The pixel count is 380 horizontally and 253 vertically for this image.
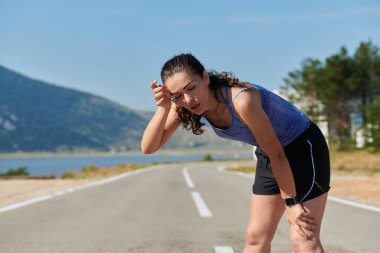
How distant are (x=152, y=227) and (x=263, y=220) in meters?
5.07

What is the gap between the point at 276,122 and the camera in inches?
133

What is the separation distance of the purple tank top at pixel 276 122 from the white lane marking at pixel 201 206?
678 centimetres

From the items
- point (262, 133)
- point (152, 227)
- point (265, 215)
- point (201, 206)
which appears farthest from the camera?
point (201, 206)

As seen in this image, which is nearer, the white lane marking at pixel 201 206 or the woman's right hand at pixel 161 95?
the woman's right hand at pixel 161 95

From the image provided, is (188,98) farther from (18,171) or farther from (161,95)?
(18,171)

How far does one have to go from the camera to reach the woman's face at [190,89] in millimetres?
3203

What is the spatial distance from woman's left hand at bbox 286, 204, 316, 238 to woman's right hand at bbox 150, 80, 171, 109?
910 mm

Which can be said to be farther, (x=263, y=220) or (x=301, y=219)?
Result: (x=263, y=220)

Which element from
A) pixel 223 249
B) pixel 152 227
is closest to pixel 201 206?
pixel 152 227

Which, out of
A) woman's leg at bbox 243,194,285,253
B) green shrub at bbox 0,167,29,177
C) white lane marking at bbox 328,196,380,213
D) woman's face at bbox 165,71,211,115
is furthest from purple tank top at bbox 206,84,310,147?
green shrub at bbox 0,167,29,177

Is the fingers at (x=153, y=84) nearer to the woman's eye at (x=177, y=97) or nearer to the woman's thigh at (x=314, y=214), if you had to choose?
the woman's eye at (x=177, y=97)

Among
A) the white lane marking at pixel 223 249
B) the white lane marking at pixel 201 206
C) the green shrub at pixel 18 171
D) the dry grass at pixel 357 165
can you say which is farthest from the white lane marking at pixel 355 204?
the green shrub at pixel 18 171

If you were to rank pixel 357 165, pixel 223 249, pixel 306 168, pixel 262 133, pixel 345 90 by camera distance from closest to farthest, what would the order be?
1. pixel 262 133
2. pixel 306 168
3. pixel 223 249
4. pixel 357 165
5. pixel 345 90

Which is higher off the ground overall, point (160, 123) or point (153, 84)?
point (153, 84)
